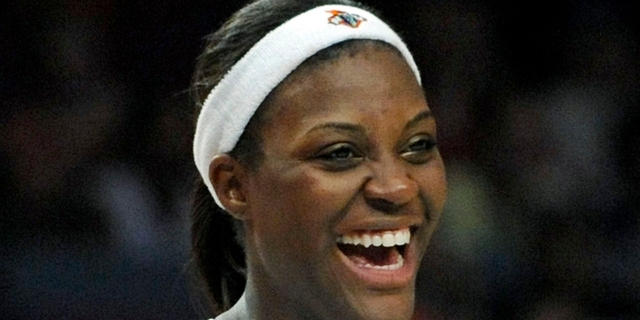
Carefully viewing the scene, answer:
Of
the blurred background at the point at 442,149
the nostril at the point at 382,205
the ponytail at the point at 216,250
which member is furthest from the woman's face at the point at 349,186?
the blurred background at the point at 442,149

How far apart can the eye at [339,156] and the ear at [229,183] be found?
0.16 meters

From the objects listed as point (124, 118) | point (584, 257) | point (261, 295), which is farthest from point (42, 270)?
point (584, 257)

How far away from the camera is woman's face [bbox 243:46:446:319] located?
1638 mm

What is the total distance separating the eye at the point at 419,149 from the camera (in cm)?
168

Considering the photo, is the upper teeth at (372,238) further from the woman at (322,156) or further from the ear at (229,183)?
the ear at (229,183)

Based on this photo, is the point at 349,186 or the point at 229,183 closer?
the point at 349,186

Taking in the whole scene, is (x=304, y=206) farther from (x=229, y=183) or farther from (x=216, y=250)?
(x=216, y=250)

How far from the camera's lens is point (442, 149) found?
3176 millimetres

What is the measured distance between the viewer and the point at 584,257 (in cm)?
308

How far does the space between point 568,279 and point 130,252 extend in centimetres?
106

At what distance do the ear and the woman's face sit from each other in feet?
0.15

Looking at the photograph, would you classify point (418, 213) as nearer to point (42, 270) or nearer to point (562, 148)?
point (42, 270)

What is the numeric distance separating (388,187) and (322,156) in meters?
0.10

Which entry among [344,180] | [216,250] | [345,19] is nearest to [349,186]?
[344,180]
